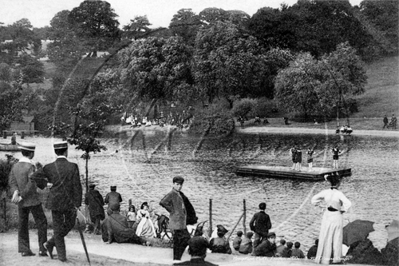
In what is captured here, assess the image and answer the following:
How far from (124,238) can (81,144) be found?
173 inches

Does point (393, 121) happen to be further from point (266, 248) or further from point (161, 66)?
point (266, 248)

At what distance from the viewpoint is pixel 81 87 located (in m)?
14.6

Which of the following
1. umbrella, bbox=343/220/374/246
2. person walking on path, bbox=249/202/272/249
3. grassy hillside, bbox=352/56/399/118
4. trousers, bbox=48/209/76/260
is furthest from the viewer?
grassy hillside, bbox=352/56/399/118

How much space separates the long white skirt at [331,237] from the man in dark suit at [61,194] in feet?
11.0

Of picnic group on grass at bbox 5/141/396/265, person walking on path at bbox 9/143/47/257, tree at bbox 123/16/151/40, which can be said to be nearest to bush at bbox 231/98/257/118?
tree at bbox 123/16/151/40

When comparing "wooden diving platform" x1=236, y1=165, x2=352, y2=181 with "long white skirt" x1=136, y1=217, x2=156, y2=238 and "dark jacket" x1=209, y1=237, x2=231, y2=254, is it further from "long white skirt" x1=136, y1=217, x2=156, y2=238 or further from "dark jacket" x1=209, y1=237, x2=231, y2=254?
"dark jacket" x1=209, y1=237, x2=231, y2=254

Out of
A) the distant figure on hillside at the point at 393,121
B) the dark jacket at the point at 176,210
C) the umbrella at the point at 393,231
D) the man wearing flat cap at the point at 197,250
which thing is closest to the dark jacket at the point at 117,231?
the dark jacket at the point at 176,210

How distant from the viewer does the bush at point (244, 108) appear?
1323 cm

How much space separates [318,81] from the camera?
14.7 m

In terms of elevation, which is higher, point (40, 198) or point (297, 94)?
point (297, 94)

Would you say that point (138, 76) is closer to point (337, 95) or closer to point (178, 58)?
point (178, 58)

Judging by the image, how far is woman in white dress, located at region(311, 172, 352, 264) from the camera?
376 inches

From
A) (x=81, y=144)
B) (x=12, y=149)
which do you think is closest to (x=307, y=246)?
(x=81, y=144)

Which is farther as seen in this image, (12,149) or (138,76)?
(12,149)
